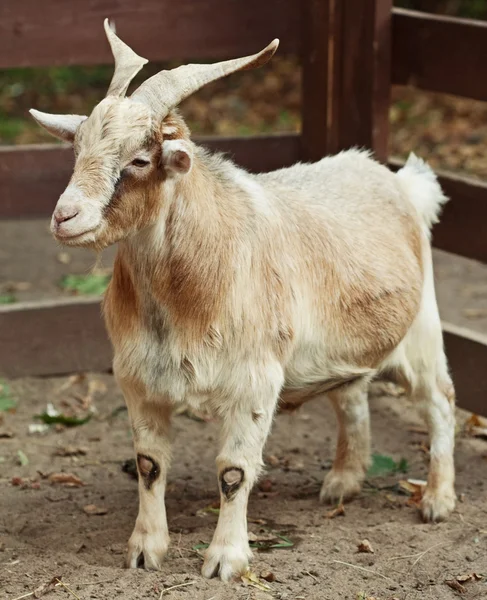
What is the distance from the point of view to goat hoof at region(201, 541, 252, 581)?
387 centimetres

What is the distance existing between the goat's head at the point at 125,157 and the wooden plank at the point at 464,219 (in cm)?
208

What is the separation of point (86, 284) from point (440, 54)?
10.3 ft

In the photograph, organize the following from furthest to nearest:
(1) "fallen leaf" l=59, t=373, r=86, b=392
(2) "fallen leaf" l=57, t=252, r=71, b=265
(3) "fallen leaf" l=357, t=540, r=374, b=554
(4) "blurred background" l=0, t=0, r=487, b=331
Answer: (2) "fallen leaf" l=57, t=252, r=71, b=265 → (4) "blurred background" l=0, t=0, r=487, b=331 → (1) "fallen leaf" l=59, t=373, r=86, b=392 → (3) "fallen leaf" l=357, t=540, r=374, b=554

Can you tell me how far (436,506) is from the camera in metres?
4.52

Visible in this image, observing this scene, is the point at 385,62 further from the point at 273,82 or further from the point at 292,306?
the point at 273,82

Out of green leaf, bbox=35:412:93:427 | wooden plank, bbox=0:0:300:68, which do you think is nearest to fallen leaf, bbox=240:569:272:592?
green leaf, bbox=35:412:93:427

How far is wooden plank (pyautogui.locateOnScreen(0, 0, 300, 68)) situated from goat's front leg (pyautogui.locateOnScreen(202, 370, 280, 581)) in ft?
8.40

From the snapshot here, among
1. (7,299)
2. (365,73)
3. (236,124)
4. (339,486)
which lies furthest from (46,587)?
(236,124)

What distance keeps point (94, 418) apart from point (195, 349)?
6.38 feet

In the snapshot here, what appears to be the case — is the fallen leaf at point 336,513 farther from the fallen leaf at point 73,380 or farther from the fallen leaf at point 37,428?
the fallen leaf at point 73,380

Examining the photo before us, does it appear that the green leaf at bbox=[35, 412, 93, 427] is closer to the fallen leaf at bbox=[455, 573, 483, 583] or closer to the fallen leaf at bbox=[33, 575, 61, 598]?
the fallen leaf at bbox=[33, 575, 61, 598]

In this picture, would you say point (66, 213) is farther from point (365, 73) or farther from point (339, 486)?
point (365, 73)

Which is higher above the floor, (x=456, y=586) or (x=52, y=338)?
(x=456, y=586)

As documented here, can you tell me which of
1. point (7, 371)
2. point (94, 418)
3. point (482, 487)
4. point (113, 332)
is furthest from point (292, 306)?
point (7, 371)
